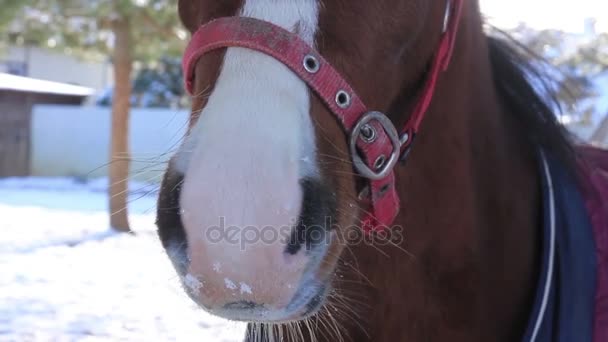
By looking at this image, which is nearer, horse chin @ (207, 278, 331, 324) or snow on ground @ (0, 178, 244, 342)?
horse chin @ (207, 278, 331, 324)

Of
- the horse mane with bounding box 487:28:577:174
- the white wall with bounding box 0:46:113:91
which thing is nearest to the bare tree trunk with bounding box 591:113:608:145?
the horse mane with bounding box 487:28:577:174

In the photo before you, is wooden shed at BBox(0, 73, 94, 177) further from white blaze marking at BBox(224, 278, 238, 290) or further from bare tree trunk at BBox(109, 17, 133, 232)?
white blaze marking at BBox(224, 278, 238, 290)

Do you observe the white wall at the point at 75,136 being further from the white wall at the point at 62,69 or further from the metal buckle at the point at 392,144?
the metal buckle at the point at 392,144

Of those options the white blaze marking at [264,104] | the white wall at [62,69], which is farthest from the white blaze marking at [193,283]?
the white wall at [62,69]

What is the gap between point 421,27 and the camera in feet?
4.33

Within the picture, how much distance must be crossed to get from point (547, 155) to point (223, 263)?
→ 1.06m

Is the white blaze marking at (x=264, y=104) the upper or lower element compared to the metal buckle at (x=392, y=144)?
upper

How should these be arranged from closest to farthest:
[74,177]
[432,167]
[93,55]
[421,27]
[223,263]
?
[223,263], [421,27], [432,167], [93,55], [74,177]

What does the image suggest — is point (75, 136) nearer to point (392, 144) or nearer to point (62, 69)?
point (62, 69)

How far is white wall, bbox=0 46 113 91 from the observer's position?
20.3 meters

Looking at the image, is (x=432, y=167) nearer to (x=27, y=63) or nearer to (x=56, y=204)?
(x=56, y=204)

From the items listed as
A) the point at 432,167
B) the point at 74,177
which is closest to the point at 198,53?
the point at 432,167

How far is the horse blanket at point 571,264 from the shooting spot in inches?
58.8

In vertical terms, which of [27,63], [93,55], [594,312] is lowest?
[27,63]
